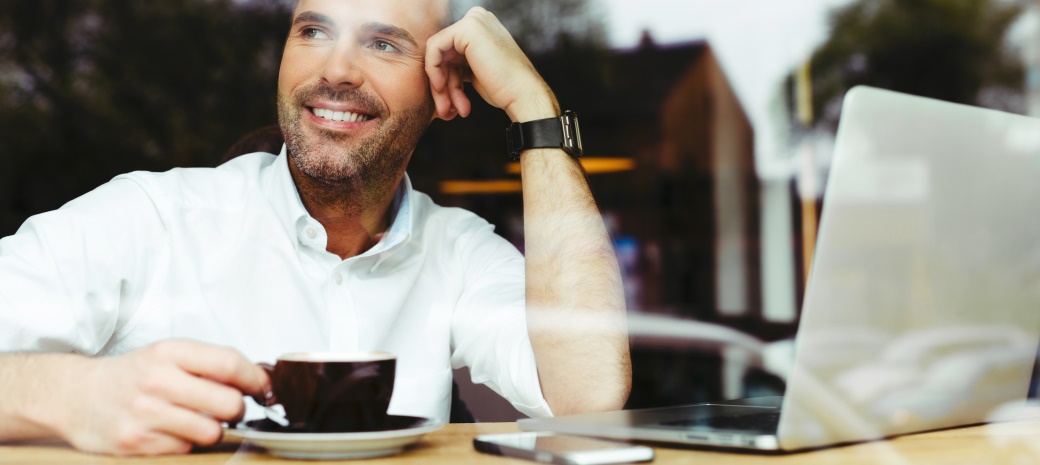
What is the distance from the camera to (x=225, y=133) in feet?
6.02

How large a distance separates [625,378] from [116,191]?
0.83m

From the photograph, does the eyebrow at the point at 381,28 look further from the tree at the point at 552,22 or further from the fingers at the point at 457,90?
the tree at the point at 552,22

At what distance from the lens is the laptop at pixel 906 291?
693 mm

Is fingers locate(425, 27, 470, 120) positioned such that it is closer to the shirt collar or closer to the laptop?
the shirt collar

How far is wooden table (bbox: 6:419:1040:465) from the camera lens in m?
0.73

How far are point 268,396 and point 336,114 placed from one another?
85 centimetres

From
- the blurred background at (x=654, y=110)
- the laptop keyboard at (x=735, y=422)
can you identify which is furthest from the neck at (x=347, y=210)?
the laptop keyboard at (x=735, y=422)

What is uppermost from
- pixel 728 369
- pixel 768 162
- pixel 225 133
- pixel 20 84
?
pixel 20 84

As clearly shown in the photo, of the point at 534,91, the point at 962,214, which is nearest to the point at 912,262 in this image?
the point at 962,214

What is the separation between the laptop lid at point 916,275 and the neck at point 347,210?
0.96 meters

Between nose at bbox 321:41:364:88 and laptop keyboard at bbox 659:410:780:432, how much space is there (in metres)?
0.92

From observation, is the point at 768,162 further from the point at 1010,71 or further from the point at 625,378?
the point at 625,378

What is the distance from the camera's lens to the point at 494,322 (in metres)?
1.52

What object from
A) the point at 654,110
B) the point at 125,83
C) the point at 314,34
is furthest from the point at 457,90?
the point at 654,110
